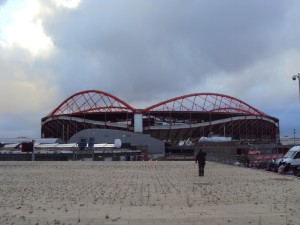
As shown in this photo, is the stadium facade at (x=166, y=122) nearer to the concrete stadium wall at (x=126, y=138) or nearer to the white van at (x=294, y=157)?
the concrete stadium wall at (x=126, y=138)

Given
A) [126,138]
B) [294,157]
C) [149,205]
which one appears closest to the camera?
[149,205]

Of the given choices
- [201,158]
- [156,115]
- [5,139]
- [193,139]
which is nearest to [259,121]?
[193,139]

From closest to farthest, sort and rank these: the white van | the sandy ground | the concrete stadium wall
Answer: the sandy ground, the white van, the concrete stadium wall

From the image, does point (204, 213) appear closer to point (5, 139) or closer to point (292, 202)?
point (292, 202)

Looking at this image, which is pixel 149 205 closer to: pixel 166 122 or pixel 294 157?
pixel 294 157

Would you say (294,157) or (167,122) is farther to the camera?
(167,122)

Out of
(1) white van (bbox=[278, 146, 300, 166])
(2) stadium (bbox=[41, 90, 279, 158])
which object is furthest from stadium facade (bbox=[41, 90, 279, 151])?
(1) white van (bbox=[278, 146, 300, 166])

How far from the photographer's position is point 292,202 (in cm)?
1265

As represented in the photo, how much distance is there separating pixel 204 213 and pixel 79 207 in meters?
3.47

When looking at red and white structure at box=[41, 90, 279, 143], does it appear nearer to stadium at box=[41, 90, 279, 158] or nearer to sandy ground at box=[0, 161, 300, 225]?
stadium at box=[41, 90, 279, 158]

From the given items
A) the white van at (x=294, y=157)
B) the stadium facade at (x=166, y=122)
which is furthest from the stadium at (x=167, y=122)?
the white van at (x=294, y=157)

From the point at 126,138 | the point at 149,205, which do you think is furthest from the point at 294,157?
the point at 126,138

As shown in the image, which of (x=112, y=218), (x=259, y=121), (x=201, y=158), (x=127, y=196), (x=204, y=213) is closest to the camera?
(x=112, y=218)

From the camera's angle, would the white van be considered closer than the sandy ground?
No
